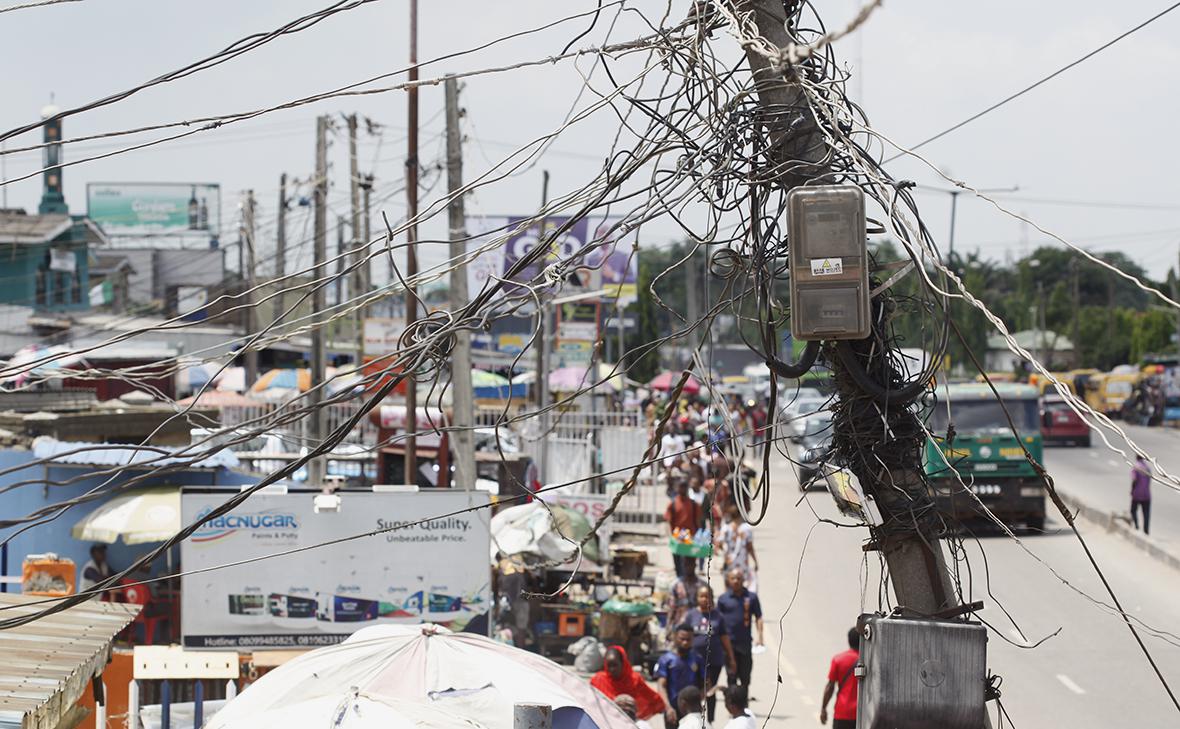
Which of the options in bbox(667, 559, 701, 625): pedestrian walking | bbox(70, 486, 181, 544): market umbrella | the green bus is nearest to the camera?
bbox(667, 559, 701, 625): pedestrian walking

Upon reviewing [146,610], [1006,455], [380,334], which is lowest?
[146,610]

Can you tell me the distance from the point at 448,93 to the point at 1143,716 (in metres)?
11.7

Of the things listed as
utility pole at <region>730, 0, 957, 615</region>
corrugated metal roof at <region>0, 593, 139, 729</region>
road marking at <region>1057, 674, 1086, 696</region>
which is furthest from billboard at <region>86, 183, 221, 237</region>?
utility pole at <region>730, 0, 957, 615</region>

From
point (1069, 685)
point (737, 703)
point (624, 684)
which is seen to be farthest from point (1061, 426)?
point (737, 703)

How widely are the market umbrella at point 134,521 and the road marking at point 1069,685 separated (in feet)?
30.9

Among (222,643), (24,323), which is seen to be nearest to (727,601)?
(222,643)

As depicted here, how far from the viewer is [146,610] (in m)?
14.3

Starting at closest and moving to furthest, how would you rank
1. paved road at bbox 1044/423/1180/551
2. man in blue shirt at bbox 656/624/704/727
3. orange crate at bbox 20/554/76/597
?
1. orange crate at bbox 20/554/76/597
2. man in blue shirt at bbox 656/624/704/727
3. paved road at bbox 1044/423/1180/551

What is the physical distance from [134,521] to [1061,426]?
33.1 meters

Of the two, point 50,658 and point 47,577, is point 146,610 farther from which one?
point 50,658

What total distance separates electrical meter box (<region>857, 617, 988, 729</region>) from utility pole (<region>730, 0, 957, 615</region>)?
183 millimetres

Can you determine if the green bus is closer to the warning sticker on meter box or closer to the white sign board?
the white sign board

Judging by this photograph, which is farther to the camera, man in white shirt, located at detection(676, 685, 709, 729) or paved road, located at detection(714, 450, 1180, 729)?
paved road, located at detection(714, 450, 1180, 729)

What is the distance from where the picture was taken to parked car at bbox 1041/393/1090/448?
4038 cm
